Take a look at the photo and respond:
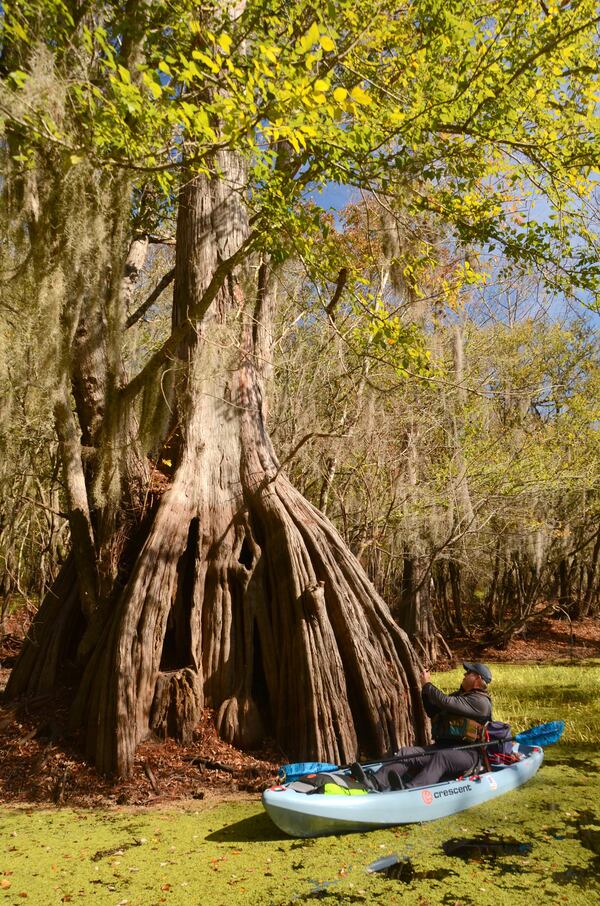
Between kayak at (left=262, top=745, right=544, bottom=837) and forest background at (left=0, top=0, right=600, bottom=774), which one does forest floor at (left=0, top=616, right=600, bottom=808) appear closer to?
forest background at (left=0, top=0, right=600, bottom=774)

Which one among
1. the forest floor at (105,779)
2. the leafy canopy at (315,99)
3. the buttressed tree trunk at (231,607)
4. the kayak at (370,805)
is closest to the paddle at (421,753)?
the kayak at (370,805)

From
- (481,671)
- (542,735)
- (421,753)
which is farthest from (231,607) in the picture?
(542,735)

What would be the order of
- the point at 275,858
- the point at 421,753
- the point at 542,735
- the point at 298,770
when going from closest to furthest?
the point at 275,858 → the point at 298,770 → the point at 421,753 → the point at 542,735

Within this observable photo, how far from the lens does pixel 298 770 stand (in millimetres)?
4953

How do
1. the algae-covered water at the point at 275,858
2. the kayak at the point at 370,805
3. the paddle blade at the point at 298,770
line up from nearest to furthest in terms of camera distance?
the algae-covered water at the point at 275,858 → the kayak at the point at 370,805 → the paddle blade at the point at 298,770

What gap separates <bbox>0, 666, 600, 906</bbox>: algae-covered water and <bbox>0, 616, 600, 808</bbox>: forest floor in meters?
0.26

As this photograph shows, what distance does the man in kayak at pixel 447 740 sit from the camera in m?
5.22

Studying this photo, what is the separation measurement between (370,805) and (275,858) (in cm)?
78

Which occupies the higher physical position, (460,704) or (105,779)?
(460,704)

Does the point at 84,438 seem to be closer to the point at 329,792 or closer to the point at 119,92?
the point at 119,92

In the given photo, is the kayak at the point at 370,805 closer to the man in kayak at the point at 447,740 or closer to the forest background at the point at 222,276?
the man in kayak at the point at 447,740

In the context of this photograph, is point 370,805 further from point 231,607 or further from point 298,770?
point 231,607

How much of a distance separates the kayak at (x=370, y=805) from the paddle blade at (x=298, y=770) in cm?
15

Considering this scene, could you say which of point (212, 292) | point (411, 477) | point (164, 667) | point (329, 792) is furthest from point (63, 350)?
point (411, 477)
